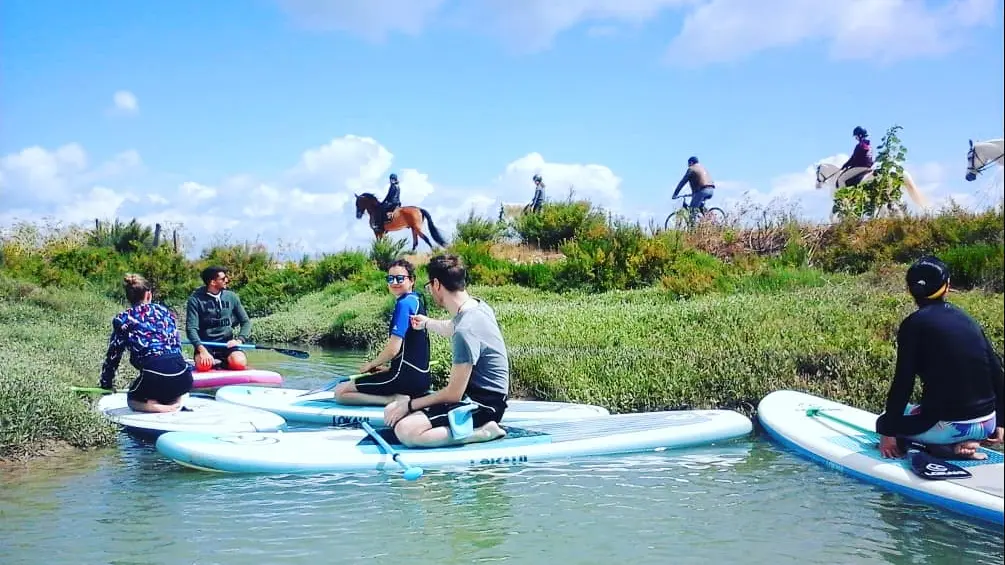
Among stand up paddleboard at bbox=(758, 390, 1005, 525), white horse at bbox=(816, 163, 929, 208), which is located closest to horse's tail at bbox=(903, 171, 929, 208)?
white horse at bbox=(816, 163, 929, 208)

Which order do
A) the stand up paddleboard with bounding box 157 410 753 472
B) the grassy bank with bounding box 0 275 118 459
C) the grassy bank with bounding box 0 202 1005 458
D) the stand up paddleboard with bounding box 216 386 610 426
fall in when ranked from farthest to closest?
1. the grassy bank with bounding box 0 202 1005 458
2. the stand up paddleboard with bounding box 216 386 610 426
3. the grassy bank with bounding box 0 275 118 459
4. the stand up paddleboard with bounding box 157 410 753 472

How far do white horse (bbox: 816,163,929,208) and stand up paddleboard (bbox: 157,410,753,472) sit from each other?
854 cm

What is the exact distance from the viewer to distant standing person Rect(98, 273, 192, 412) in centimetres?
644

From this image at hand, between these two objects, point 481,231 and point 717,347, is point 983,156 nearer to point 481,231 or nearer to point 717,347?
point 717,347

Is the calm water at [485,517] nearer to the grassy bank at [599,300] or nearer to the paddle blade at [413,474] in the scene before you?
the paddle blade at [413,474]

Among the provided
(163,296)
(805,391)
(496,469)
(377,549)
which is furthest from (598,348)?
(163,296)

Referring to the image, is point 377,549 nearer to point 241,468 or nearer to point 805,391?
point 241,468

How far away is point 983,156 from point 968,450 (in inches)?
143

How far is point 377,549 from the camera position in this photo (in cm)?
420

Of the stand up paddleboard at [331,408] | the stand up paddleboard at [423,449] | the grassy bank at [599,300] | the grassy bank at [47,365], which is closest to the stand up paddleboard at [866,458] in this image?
the stand up paddleboard at [423,449]

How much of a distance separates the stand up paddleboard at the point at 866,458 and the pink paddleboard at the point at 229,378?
4911mm

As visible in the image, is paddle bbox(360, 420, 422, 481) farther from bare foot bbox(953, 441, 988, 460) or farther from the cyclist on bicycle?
the cyclist on bicycle

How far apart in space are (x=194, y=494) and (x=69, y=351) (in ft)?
18.2

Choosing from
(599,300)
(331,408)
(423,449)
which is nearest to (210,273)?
(331,408)
